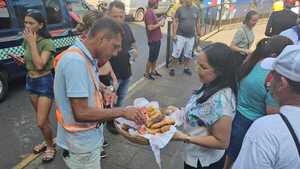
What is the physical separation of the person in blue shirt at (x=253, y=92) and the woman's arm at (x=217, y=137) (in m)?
0.63

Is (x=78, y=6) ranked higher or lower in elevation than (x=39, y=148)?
higher

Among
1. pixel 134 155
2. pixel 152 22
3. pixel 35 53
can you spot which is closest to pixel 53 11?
pixel 152 22

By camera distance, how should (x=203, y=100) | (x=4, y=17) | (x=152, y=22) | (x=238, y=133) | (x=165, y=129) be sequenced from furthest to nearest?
(x=152, y=22) < (x=4, y=17) < (x=238, y=133) < (x=165, y=129) < (x=203, y=100)

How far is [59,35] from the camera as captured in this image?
6605mm

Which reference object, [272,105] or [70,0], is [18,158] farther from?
[70,0]

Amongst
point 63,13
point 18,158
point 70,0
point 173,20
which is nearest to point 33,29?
point 18,158

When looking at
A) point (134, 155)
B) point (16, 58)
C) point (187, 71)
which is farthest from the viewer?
point (187, 71)

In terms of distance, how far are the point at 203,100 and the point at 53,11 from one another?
5.14 meters

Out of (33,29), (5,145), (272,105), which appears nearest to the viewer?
(272,105)

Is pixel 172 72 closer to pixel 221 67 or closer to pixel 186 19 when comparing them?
pixel 186 19

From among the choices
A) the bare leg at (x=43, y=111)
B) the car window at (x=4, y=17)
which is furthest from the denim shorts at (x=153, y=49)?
the bare leg at (x=43, y=111)

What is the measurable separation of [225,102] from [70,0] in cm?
588

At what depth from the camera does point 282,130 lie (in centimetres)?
150

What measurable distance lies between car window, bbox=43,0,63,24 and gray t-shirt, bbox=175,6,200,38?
2590 millimetres
